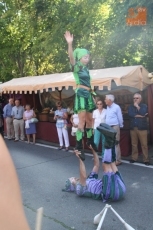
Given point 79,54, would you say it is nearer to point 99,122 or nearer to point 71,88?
point 99,122

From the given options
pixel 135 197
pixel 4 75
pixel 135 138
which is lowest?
pixel 135 197

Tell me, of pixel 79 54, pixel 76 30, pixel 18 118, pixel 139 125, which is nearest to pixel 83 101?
pixel 79 54

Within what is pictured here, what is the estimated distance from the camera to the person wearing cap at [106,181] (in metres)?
4.55

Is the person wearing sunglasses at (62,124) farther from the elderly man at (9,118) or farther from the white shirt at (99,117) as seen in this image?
the elderly man at (9,118)

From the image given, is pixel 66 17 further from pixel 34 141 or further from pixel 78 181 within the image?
pixel 78 181

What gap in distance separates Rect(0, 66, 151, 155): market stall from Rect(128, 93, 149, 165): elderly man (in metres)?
0.59

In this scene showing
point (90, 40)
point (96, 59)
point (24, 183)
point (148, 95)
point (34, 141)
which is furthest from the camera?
point (96, 59)

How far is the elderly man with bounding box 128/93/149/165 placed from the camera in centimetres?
718

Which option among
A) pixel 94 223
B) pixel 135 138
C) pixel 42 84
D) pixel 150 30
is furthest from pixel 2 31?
pixel 94 223

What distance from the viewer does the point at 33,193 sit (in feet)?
18.0

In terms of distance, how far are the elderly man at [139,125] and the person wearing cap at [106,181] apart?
7.77 feet

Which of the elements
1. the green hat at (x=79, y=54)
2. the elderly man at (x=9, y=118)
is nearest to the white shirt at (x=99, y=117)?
the green hat at (x=79, y=54)

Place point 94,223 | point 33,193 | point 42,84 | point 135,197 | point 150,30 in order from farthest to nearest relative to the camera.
Result: point 42,84 → point 150,30 → point 33,193 → point 135,197 → point 94,223

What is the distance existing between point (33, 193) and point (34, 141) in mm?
5499
